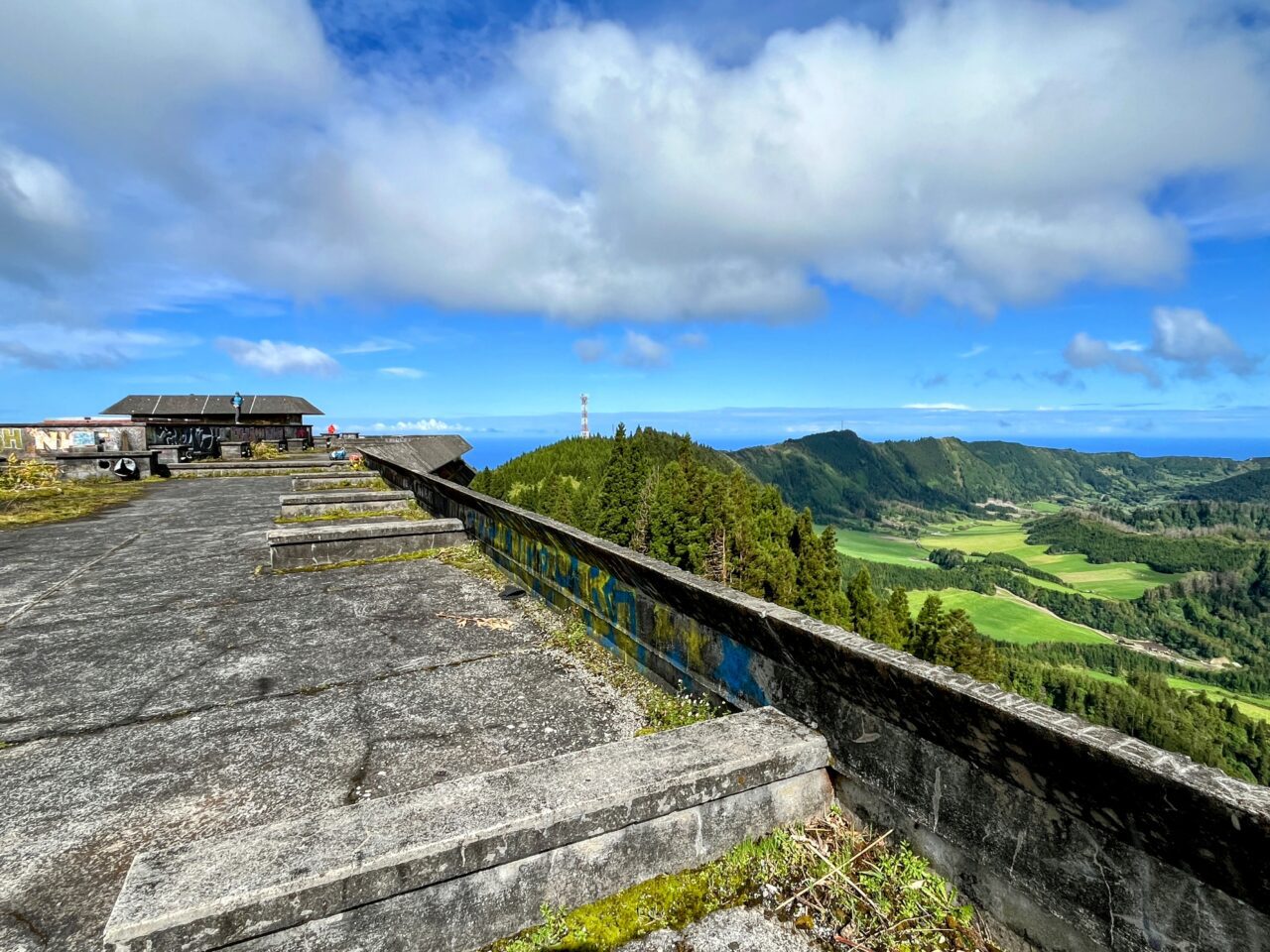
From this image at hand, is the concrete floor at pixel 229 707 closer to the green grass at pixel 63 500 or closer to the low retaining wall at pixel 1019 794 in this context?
the low retaining wall at pixel 1019 794

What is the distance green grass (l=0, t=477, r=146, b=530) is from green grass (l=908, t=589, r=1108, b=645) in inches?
5617

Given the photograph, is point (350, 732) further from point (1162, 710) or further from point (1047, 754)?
point (1162, 710)

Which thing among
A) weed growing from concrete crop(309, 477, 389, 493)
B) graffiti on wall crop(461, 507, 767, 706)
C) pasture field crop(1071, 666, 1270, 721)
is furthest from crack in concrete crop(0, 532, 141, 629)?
pasture field crop(1071, 666, 1270, 721)

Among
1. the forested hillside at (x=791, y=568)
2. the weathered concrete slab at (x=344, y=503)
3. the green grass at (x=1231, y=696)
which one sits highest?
the weathered concrete slab at (x=344, y=503)

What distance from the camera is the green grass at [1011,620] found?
5709 inches

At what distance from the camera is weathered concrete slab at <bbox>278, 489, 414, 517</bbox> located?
33.2 feet

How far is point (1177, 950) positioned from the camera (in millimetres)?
1751

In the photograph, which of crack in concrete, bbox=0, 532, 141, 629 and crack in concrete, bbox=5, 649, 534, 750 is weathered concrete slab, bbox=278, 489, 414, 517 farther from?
crack in concrete, bbox=5, 649, 534, 750

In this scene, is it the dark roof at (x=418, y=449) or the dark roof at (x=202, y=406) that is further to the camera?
the dark roof at (x=202, y=406)

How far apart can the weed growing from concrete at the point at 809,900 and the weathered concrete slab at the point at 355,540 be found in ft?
20.4

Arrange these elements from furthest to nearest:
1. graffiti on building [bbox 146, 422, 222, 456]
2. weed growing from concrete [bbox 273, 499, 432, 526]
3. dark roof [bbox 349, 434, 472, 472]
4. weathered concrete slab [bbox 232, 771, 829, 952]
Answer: dark roof [bbox 349, 434, 472, 472] < graffiti on building [bbox 146, 422, 222, 456] < weed growing from concrete [bbox 273, 499, 432, 526] < weathered concrete slab [bbox 232, 771, 829, 952]

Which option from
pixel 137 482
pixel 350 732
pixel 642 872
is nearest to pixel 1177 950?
pixel 642 872

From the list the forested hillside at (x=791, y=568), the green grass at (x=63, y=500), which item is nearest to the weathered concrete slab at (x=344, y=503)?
the green grass at (x=63, y=500)

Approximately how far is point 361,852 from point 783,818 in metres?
1.81
